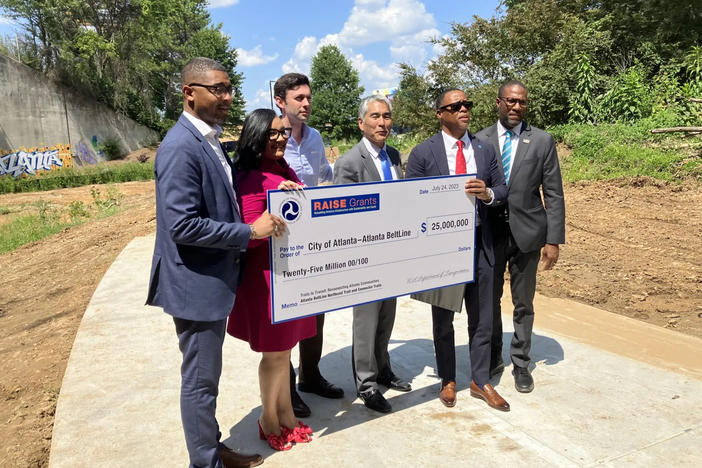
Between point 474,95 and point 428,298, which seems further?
point 474,95

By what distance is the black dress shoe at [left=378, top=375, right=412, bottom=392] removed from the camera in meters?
3.86

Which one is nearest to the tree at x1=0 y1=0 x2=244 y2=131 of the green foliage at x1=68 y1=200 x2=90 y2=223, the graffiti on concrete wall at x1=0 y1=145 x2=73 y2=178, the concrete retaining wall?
the concrete retaining wall

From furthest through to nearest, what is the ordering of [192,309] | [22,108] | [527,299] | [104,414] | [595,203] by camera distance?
[22,108] < [595,203] < [527,299] < [104,414] < [192,309]

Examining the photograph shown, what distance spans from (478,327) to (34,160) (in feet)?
109

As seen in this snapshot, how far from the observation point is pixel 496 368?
13.6ft

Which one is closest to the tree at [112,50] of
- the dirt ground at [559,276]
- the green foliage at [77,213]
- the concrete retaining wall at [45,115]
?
the concrete retaining wall at [45,115]

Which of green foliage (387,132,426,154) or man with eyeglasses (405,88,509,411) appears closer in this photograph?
man with eyeglasses (405,88,509,411)

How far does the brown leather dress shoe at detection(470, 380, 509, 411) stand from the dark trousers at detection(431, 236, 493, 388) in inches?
1.7

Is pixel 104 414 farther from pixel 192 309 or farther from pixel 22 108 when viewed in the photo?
pixel 22 108

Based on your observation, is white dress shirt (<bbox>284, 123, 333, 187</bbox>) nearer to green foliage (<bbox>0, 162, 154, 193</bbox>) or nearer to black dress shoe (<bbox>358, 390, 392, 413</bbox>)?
black dress shoe (<bbox>358, 390, 392, 413</bbox>)

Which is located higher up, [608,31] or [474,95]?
[608,31]

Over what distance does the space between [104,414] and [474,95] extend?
65.8ft

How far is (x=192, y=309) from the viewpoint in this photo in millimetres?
2525

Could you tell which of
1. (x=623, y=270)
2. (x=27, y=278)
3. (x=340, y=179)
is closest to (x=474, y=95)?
(x=623, y=270)
